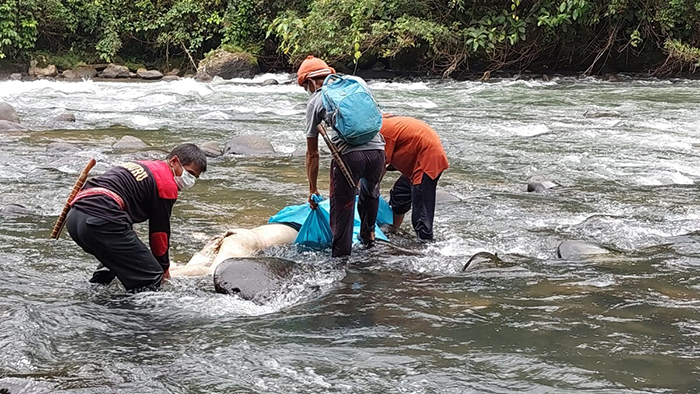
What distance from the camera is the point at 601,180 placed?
28.0 ft

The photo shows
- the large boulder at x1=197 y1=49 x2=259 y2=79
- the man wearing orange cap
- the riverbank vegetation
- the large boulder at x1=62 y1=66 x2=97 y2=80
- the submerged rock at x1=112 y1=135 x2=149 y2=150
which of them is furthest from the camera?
the large boulder at x1=62 y1=66 x2=97 y2=80

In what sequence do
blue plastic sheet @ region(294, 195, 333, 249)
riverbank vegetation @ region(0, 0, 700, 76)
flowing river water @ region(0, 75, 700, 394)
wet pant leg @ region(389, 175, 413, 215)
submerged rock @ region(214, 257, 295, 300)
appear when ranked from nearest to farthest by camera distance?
flowing river water @ region(0, 75, 700, 394)
submerged rock @ region(214, 257, 295, 300)
blue plastic sheet @ region(294, 195, 333, 249)
wet pant leg @ region(389, 175, 413, 215)
riverbank vegetation @ region(0, 0, 700, 76)

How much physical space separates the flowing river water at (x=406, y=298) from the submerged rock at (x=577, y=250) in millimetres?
101

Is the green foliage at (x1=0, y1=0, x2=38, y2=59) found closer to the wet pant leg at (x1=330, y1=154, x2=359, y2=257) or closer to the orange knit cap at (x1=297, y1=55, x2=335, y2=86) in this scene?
the orange knit cap at (x1=297, y1=55, x2=335, y2=86)

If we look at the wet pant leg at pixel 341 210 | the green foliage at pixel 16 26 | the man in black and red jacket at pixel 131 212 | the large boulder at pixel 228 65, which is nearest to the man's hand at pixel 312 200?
the wet pant leg at pixel 341 210

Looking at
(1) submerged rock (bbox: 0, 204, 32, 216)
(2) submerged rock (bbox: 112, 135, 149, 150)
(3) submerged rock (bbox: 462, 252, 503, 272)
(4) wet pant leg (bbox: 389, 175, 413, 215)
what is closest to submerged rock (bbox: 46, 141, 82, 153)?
(2) submerged rock (bbox: 112, 135, 149, 150)

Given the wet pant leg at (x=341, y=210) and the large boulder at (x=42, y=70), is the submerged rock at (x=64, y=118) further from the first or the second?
the large boulder at (x=42, y=70)

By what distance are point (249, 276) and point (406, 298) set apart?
99cm

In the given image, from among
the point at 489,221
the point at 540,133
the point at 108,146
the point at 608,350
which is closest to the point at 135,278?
the point at 608,350

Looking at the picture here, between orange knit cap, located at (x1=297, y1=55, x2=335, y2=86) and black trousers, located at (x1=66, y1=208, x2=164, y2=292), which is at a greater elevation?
orange knit cap, located at (x1=297, y1=55, x2=335, y2=86)

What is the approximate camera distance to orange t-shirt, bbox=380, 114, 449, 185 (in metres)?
5.69

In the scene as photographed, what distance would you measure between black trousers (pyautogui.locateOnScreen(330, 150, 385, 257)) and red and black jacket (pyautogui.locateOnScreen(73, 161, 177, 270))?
122cm

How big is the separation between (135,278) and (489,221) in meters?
3.44

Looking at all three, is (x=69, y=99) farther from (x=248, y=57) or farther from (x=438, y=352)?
(x=438, y=352)
